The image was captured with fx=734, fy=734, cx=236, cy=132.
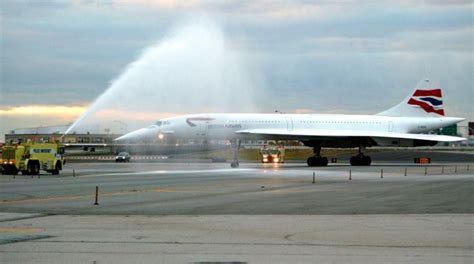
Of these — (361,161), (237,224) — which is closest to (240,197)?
(237,224)

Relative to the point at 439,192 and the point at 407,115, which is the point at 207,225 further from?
the point at 407,115

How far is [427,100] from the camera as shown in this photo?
72.2 m

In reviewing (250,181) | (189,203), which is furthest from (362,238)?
(250,181)

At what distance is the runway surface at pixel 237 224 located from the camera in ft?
43.5

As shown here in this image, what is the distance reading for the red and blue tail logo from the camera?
72000 mm

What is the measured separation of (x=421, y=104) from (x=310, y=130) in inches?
555

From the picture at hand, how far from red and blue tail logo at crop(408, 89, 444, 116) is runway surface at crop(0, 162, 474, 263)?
135 ft

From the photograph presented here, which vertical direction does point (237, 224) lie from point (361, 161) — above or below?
below

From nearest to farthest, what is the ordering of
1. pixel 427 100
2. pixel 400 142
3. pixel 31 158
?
pixel 31 158 → pixel 400 142 → pixel 427 100

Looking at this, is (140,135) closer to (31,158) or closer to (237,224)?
(31,158)

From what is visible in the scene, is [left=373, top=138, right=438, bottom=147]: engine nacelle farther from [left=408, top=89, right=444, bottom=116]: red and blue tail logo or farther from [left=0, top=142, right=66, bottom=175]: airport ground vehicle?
[left=0, top=142, right=66, bottom=175]: airport ground vehicle

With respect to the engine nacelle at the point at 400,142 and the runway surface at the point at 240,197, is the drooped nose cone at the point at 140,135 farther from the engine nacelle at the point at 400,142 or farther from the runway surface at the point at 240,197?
the runway surface at the point at 240,197

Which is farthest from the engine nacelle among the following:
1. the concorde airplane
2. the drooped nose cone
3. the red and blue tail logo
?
the drooped nose cone

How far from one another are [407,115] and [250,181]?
125 feet
